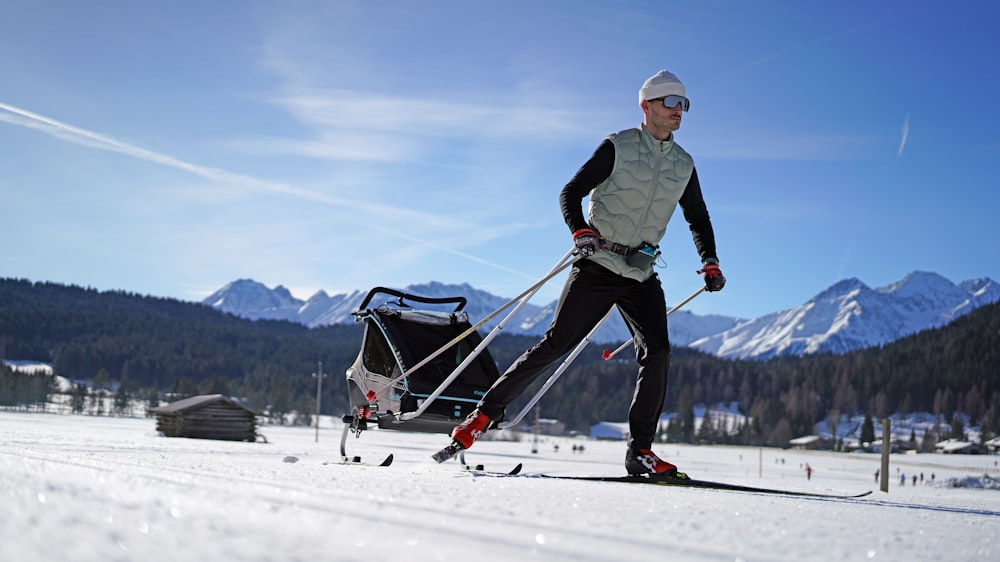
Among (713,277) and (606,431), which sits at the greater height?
(713,277)

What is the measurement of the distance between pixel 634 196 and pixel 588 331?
2.88 feet

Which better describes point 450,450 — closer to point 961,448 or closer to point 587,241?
point 587,241

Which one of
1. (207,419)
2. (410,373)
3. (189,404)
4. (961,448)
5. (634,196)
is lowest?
(961,448)

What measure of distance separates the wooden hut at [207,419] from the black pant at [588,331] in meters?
39.9

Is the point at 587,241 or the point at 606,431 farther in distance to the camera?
the point at 606,431

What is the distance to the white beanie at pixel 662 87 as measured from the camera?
5.12 m

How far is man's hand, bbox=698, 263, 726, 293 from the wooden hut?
131 ft

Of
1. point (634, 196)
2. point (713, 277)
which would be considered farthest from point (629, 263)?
point (713, 277)

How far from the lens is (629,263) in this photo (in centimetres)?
499

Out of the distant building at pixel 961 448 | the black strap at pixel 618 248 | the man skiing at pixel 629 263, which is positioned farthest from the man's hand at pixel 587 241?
the distant building at pixel 961 448

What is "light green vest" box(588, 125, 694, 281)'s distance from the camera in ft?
16.5

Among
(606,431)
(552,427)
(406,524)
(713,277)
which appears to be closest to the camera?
(406,524)

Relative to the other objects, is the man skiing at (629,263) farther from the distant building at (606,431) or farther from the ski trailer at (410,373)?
the distant building at (606,431)

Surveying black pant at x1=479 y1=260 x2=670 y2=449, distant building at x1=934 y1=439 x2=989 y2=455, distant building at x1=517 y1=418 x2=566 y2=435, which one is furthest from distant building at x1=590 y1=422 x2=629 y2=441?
black pant at x1=479 y1=260 x2=670 y2=449
